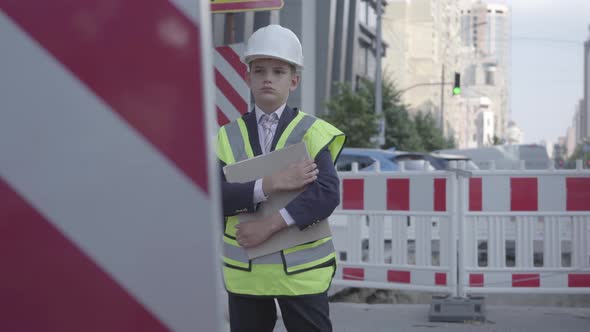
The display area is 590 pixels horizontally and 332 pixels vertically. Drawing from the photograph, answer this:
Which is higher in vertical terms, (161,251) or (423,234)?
(161,251)

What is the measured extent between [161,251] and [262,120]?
6.55 ft

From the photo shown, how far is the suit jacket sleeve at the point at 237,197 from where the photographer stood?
2.94 m

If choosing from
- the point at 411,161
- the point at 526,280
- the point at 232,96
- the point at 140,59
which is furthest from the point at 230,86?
the point at 411,161

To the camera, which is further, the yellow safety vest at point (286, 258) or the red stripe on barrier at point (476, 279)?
the red stripe on barrier at point (476, 279)

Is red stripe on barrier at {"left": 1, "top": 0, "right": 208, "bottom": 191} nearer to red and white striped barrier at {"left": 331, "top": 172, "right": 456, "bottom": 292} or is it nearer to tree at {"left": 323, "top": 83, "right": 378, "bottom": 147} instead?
red and white striped barrier at {"left": 331, "top": 172, "right": 456, "bottom": 292}

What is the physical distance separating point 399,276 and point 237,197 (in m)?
5.17

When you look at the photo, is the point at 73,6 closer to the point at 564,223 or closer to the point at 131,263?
the point at 131,263

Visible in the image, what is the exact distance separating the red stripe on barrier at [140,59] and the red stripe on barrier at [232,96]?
523 cm

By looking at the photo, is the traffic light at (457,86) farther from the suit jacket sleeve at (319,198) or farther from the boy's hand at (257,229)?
the boy's hand at (257,229)

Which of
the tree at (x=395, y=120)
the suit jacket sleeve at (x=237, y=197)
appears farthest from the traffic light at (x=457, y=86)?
the suit jacket sleeve at (x=237, y=197)

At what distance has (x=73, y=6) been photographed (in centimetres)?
126

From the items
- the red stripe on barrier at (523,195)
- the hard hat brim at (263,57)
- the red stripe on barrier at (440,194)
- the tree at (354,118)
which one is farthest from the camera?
the tree at (354,118)

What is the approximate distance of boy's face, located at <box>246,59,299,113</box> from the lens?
123 inches

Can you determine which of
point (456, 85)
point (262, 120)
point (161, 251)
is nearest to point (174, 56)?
point (161, 251)
